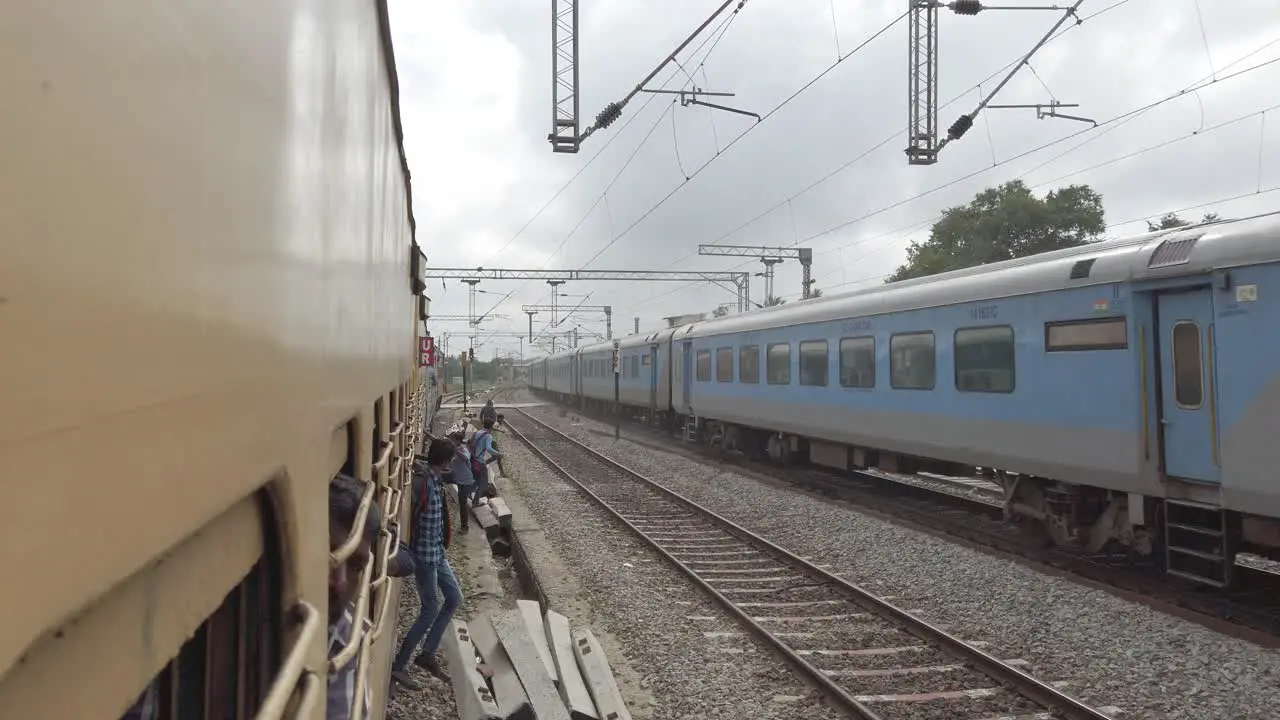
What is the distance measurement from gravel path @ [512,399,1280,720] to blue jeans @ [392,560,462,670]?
3.76 metres

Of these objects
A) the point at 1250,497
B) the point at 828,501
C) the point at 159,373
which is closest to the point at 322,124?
the point at 159,373

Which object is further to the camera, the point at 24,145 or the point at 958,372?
the point at 958,372

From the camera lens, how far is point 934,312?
34.9ft

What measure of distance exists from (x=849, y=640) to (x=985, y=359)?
4.22 m

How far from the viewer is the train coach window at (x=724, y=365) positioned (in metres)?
17.7

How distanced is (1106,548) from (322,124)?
9.69 m

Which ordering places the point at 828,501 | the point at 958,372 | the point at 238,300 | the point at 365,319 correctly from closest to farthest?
1. the point at 238,300
2. the point at 365,319
3. the point at 958,372
4. the point at 828,501

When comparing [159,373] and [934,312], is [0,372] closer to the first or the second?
[159,373]

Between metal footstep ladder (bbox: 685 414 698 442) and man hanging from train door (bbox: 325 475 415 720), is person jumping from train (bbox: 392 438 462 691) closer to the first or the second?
man hanging from train door (bbox: 325 475 415 720)

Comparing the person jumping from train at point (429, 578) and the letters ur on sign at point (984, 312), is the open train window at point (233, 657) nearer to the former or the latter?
the person jumping from train at point (429, 578)

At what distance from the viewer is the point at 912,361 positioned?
11055mm

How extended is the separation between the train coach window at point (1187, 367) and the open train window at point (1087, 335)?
1.43ft

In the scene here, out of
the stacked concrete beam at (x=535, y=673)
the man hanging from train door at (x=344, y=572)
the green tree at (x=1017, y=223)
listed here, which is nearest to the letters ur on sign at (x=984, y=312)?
the stacked concrete beam at (x=535, y=673)

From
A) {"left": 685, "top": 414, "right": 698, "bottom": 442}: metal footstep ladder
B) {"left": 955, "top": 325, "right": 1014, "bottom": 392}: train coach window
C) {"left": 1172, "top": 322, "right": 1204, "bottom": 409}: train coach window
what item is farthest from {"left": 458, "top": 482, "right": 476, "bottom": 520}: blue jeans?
{"left": 685, "top": 414, "right": 698, "bottom": 442}: metal footstep ladder
